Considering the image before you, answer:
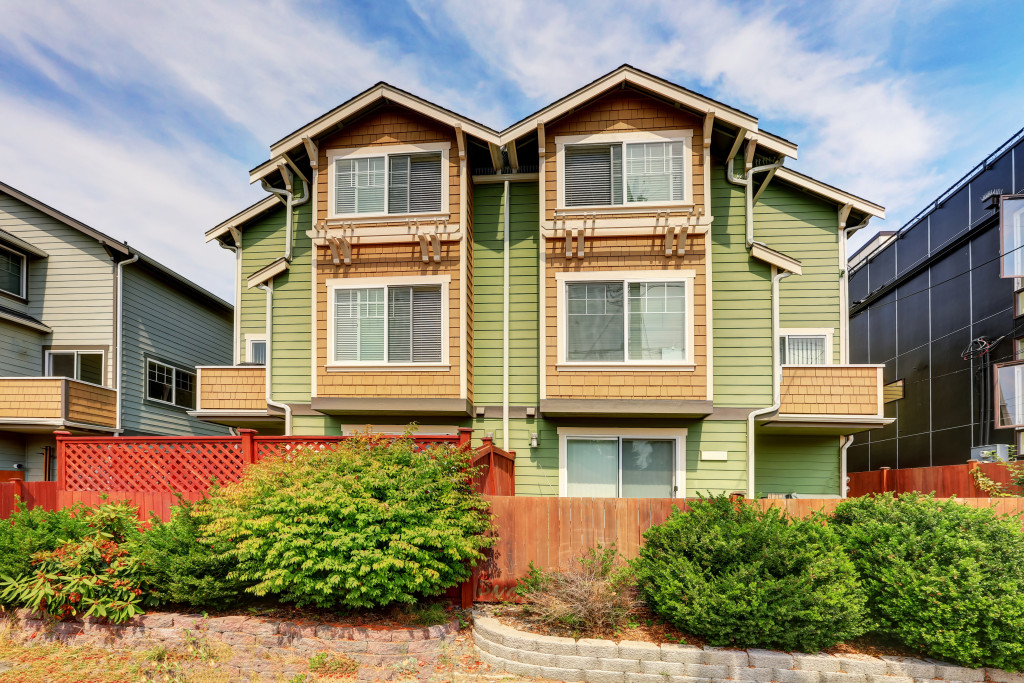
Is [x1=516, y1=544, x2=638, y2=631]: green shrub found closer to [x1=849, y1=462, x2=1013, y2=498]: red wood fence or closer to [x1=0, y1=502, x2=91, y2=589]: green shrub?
[x1=0, y1=502, x2=91, y2=589]: green shrub

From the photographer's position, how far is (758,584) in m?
6.00

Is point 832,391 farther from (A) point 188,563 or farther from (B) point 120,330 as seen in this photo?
(B) point 120,330

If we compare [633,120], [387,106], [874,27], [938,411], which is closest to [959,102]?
[874,27]

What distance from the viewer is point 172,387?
1795cm

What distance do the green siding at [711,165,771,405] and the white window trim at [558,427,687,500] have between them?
3.42ft

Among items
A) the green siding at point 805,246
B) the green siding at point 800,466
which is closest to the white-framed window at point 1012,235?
the green siding at point 805,246

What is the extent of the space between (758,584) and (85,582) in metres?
7.61

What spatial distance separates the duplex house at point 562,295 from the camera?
10617 millimetres

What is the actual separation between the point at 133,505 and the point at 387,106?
818cm

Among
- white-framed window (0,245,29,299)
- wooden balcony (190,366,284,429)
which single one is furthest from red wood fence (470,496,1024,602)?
white-framed window (0,245,29,299)

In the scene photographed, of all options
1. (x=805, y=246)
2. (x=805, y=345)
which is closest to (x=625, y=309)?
(x=805, y=345)

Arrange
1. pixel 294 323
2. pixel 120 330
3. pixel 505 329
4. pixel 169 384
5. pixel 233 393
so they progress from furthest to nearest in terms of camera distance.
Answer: pixel 169 384 < pixel 120 330 < pixel 233 393 < pixel 294 323 < pixel 505 329

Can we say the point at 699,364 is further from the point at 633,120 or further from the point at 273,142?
the point at 273,142

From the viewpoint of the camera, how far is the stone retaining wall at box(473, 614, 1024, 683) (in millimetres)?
5871
